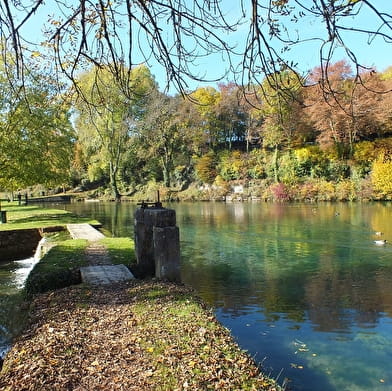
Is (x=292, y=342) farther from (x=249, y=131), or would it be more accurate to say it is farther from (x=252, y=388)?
(x=249, y=131)

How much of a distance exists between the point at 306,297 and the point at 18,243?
33.7ft

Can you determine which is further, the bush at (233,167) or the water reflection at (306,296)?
the bush at (233,167)

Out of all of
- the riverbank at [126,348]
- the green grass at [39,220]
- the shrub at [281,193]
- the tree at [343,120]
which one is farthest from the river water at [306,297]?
the shrub at [281,193]

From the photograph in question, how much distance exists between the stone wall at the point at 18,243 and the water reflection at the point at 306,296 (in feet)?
17.9

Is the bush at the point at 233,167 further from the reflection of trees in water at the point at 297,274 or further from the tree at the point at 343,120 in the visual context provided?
the reflection of trees in water at the point at 297,274

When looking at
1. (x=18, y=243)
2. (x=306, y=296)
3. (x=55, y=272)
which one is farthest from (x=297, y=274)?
(x=18, y=243)

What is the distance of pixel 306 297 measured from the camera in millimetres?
7867

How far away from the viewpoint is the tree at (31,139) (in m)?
16.9

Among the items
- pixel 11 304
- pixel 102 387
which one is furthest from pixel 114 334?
pixel 11 304

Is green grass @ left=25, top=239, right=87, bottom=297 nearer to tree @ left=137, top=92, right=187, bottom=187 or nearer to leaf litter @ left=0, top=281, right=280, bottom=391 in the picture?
leaf litter @ left=0, top=281, right=280, bottom=391

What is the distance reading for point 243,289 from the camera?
28.1ft

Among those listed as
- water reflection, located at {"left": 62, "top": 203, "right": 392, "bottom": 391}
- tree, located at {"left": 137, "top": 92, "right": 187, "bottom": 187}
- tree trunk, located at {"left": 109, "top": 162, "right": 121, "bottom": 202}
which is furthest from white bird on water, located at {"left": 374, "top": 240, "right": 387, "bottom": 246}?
tree trunk, located at {"left": 109, "top": 162, "right": 121, "bottom": 202}

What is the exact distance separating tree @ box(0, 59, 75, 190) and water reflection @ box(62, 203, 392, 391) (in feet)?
24.9

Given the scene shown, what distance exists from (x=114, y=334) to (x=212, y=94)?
45708 millimetres
